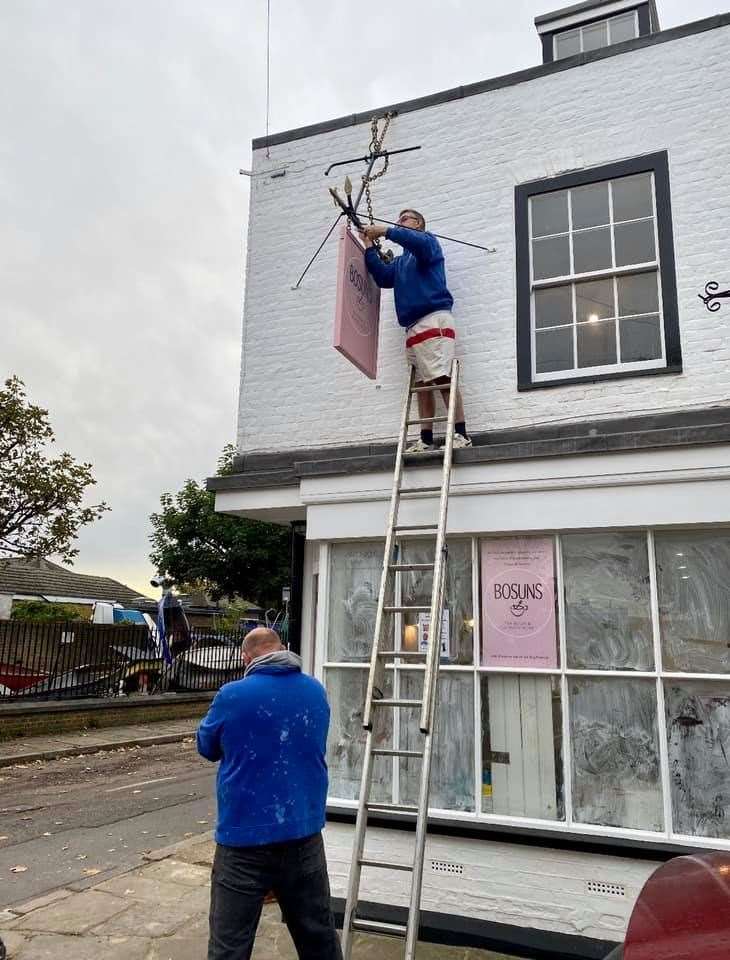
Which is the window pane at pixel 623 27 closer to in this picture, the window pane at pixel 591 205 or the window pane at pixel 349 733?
the window pane at pixel 591 205

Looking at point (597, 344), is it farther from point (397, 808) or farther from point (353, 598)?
point (397, 808)

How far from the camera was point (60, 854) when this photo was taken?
6.97 m

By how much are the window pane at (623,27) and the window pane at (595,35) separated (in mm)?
71

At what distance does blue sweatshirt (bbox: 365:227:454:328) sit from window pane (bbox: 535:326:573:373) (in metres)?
0.79

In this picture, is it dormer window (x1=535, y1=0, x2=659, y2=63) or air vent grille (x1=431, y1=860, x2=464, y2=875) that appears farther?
dormer window (x1=535, y1=0, x2=659, y2=63)

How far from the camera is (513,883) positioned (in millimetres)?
4621

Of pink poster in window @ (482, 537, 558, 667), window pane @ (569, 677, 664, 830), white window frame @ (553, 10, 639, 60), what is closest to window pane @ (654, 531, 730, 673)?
window pane @ (569, 677, 664, 830)

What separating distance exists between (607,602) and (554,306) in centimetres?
240

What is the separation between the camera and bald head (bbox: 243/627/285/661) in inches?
147

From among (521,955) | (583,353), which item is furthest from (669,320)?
(521,955)

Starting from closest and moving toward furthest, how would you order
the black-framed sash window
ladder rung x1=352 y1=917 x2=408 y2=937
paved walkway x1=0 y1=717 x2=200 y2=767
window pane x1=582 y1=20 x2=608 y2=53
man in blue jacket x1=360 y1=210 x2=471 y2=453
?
1. ladder rung x1=352 y1=917 x2=408 y2=937
2. the black-framed sash window
3. man in blue jacket x1=360 y1=210 x2=471 y2=453
4. window pane x1=582 y1=20 x2=608 y2=53
5. paved walkway x1=0 y1=717 x2=200 y2=767

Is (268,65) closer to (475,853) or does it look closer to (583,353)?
(583,353)

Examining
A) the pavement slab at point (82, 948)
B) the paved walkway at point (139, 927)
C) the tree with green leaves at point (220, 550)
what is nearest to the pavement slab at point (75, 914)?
the paved walkway at point (139, 927)

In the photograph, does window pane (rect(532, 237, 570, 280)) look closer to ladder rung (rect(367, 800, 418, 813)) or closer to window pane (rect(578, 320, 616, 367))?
window pane (rect(578, 320, 616, 367))
